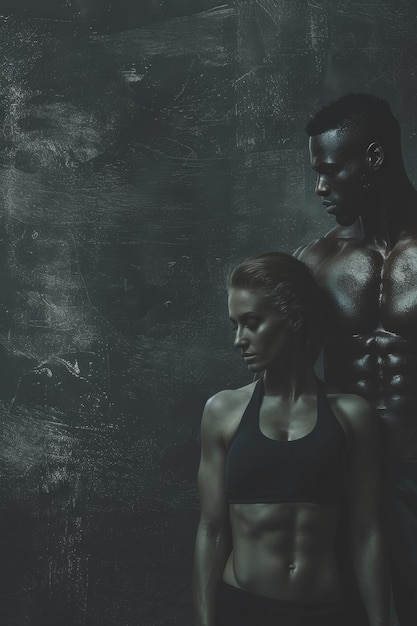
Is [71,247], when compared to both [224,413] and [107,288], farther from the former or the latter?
[224,413]

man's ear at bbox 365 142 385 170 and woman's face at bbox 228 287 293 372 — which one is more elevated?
man's ear at bbox 365 142 385 170

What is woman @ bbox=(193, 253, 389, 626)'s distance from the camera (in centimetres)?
178

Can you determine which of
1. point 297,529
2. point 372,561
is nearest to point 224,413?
point 297,529

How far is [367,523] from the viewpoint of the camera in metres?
1.82

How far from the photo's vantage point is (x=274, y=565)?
1.78 meters

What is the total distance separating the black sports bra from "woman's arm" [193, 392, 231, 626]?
0.05m

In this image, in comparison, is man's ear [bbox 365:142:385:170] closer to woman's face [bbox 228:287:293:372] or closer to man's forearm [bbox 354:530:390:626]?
woman's face [bbox 228:287:293:372]

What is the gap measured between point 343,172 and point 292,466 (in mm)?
624

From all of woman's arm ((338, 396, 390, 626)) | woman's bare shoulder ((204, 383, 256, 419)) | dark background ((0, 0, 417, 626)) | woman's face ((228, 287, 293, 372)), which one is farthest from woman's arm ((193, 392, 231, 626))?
dark background ((0, 0, 417, 626))

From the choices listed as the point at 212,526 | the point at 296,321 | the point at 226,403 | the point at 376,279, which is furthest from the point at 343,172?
the point at 212,526

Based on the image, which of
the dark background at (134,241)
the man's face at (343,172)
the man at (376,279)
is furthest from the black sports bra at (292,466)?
the dark background at (134,241)

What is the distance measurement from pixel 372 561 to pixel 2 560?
1.55m

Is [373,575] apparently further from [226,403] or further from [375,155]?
[375,155]

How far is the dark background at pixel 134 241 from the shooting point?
9.61 ft
